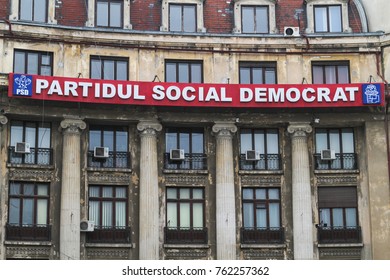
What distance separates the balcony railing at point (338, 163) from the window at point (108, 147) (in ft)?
31.8

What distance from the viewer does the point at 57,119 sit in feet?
138

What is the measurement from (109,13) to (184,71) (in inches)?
198

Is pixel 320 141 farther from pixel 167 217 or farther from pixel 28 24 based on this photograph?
pixel 28 24

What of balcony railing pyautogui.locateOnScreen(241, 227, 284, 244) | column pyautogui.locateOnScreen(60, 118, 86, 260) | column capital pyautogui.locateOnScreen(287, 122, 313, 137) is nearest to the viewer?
column pyautogui.locateOnScreen(60, 118, 86, 260)

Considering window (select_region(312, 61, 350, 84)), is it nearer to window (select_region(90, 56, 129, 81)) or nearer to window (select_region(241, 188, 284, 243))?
window (select_region(241, 188, 284, 243))

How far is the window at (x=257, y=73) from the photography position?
4434 cm

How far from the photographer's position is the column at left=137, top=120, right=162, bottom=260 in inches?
1609

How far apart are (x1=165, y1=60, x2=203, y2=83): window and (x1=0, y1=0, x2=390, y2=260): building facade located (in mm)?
62

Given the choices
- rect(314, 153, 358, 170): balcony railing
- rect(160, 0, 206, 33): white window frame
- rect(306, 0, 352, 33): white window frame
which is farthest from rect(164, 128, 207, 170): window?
rect(306, 0, 352, 33): white window frame

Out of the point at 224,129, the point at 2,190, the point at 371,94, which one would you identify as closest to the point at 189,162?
the point at 224,129

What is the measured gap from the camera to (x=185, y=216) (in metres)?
42.6

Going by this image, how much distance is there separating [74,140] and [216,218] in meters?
7.95

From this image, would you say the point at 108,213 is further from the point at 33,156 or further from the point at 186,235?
the point at 33,156

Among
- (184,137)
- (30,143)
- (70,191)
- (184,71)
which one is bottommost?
(70,191)
